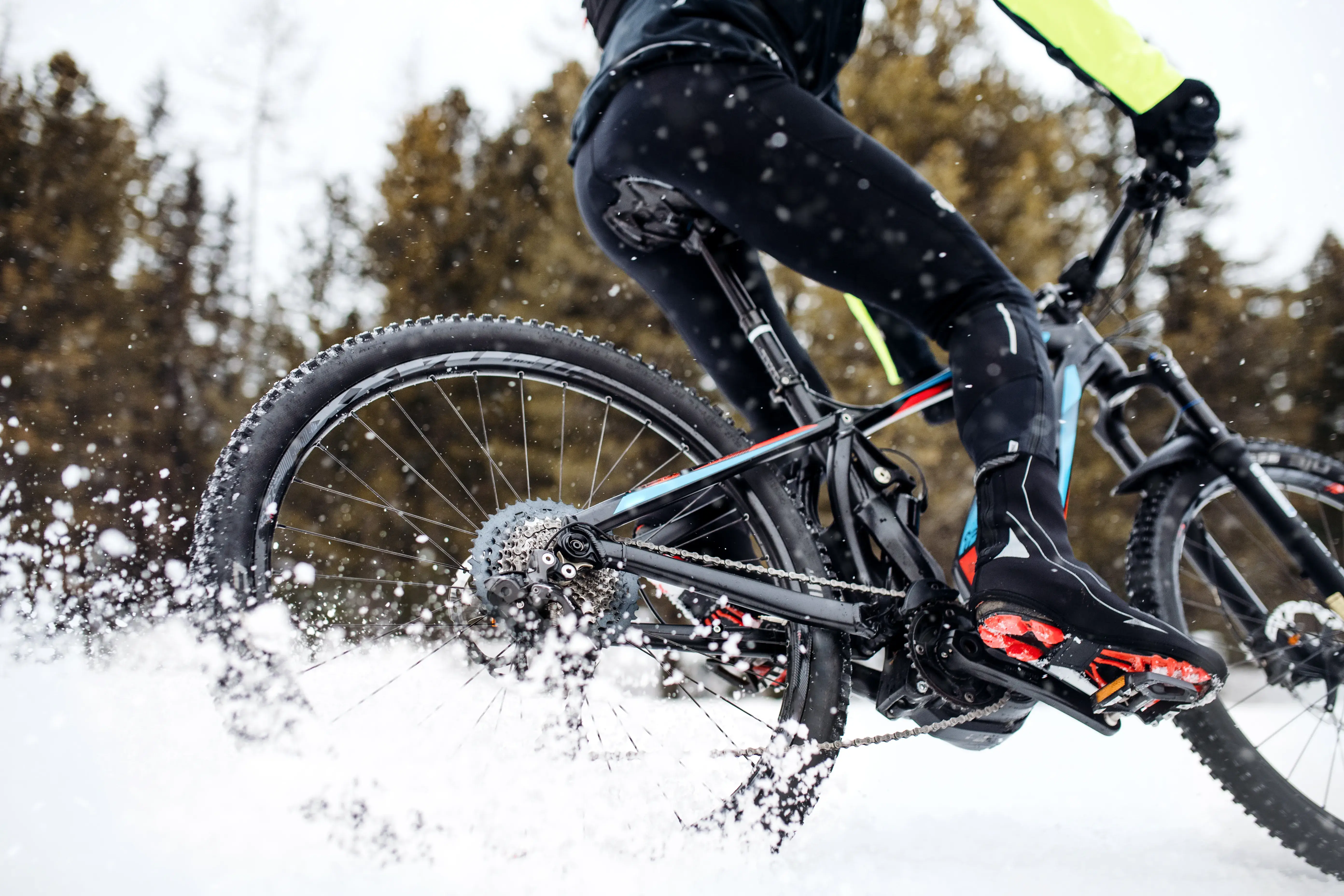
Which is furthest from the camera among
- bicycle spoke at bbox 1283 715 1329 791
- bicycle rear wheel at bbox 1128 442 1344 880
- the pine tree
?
the pine tree

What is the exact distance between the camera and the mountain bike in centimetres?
125

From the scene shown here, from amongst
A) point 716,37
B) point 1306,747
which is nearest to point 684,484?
point 716,37

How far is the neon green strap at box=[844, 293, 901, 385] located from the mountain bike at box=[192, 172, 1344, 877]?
0.65 ft

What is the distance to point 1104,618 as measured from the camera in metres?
1.19

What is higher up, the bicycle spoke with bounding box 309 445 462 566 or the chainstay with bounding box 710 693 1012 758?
the bicycle spoke with bounding box 309 445 462 566

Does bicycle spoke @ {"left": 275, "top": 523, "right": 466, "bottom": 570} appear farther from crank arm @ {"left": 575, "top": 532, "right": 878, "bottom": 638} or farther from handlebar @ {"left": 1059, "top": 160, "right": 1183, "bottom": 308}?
handlebar @ {"left": 1059, "top": 160, "right": 1183, "bottom": 308}

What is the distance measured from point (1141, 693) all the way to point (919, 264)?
86cm

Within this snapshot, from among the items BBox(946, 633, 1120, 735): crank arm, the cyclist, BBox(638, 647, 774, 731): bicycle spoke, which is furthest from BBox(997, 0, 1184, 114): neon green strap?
BBox(638, 647, 774, 731): bicycle spoke

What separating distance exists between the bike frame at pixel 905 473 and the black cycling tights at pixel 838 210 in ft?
0.59

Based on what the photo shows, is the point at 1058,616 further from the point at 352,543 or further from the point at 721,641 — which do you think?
the point at 352,543

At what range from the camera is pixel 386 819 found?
117 centimetres

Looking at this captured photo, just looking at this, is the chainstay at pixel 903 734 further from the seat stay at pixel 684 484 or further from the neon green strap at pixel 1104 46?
the neon green strap at pixel 1104 46

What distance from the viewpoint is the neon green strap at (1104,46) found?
133 cm

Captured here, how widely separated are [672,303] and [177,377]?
30.8 ft
